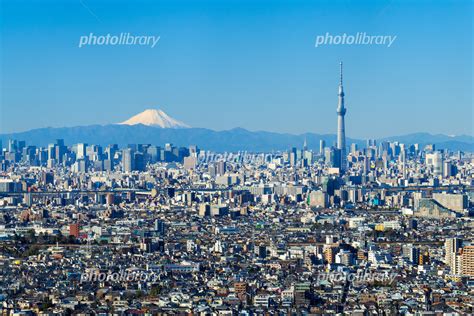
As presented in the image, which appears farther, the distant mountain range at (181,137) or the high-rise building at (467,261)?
the distant mountain range at (181,137)

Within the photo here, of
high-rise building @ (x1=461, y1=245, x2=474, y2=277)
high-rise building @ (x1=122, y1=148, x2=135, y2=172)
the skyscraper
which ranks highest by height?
the skyscraper

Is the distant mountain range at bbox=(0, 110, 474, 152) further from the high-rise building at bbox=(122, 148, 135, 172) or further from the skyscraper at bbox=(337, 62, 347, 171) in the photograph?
the high-rise building at bbox=(122, 148, 135, 172)

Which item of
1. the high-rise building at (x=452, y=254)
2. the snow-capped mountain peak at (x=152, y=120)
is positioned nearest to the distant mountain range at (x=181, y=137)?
the snow-capped mountain peak at (x=152, y=120)

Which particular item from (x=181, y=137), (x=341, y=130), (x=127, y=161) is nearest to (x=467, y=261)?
(x=127, y=161)

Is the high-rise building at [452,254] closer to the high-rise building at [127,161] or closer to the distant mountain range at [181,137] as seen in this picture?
the high-rise building at [127,161]

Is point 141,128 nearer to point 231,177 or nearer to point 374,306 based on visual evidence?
point 231,177

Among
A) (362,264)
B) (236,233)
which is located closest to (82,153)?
(236,233)

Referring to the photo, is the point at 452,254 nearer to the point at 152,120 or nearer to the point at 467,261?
the point at 467,261

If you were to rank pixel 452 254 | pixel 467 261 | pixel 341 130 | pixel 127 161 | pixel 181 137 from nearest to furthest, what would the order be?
pixel 467 261
pixel 452 254
pixel 127 161
pixel 341 130
pixel 181 137

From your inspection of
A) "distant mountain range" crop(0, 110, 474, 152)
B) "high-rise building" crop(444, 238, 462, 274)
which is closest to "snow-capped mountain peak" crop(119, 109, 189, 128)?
"distant mountain range" crop(0, 110, 474, 152)

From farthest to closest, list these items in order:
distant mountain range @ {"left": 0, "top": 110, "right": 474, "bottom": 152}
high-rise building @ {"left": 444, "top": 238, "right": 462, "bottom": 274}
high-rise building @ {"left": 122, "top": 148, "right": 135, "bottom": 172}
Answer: distant mountain range @ {"left": 0, "top": 110, "right": 474, "bottom": 152} → high-rise building @ {"left": 122, "top": 148, "right": 135, "bottom": 172} → high-rise building @ {"left": 444, "top": 238, "right": 462, "bottom": 274}
